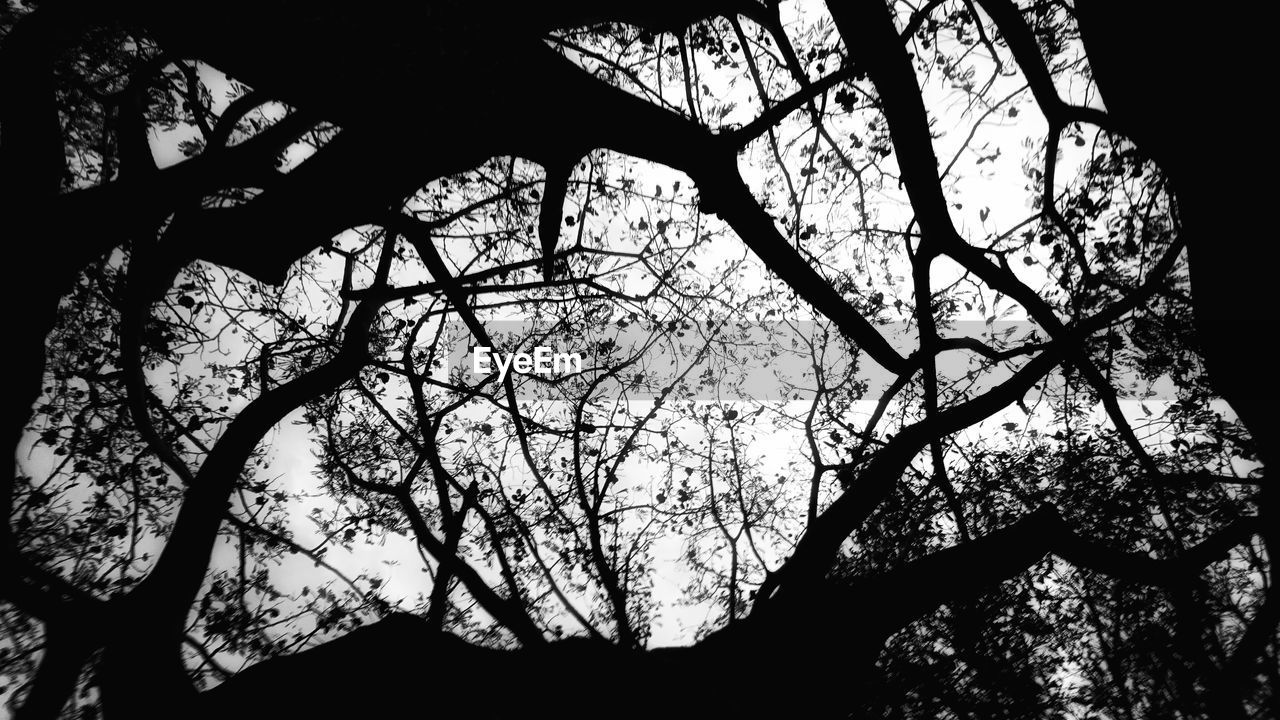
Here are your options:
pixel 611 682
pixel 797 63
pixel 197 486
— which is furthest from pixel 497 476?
pixel 797 63

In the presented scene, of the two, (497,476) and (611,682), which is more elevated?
(497,476)

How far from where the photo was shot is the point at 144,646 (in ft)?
11.2

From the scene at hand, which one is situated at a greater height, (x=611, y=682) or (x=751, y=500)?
(x=751, y=500)

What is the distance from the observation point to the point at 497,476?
7.41m

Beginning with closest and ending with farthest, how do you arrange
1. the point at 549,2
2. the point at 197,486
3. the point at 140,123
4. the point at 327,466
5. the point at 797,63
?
the point at 197,486, the point at 140,123, the point at 549,2, the point at 797,63, the point at 327,466

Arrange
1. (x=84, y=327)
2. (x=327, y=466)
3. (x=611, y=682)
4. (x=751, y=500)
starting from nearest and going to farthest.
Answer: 1. (x=611, y=682)
2. (x=84, y=327)
3. (x=327, y=466)
4. (x=751, y=500)

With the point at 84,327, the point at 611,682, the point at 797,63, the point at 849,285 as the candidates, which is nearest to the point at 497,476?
the point at 611,682

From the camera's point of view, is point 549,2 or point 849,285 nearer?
point 549,2

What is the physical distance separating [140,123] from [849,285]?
7.63m

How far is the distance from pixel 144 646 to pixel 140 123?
12.8ft

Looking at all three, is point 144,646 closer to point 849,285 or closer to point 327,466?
point 327,466

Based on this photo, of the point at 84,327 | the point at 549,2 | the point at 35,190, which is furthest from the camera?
the point at 84,327

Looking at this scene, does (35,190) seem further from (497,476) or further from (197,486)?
(497,476)

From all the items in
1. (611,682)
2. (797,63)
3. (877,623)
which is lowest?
(611,682)
